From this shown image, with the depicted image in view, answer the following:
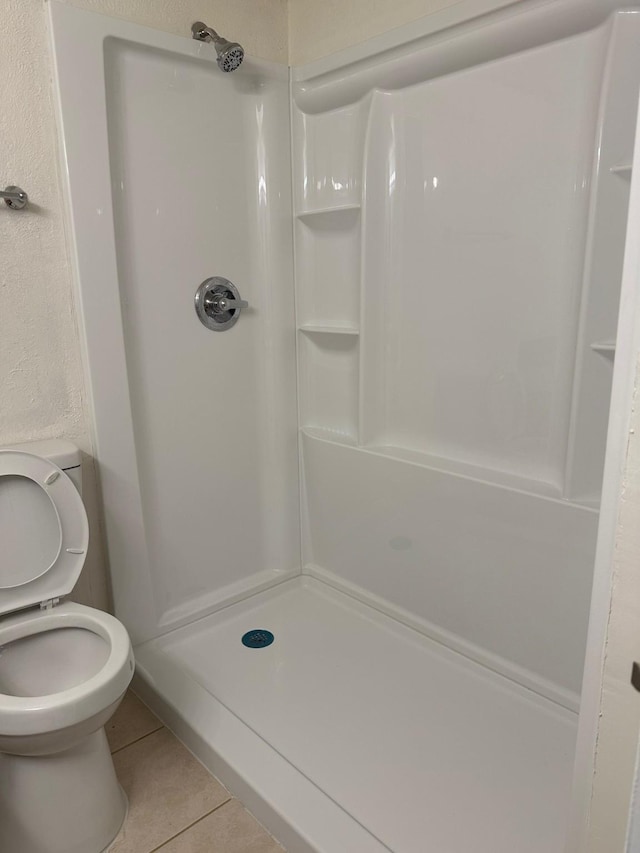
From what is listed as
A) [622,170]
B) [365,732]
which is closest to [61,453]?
[365,732]

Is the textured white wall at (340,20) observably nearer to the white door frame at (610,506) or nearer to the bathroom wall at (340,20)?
the bathroom wall at (340,20)

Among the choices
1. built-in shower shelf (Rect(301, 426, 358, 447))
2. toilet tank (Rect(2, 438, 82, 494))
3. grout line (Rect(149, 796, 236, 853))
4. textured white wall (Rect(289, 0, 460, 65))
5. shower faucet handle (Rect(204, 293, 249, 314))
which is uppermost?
textured white wall (Rect(289, 0, 460, 65))

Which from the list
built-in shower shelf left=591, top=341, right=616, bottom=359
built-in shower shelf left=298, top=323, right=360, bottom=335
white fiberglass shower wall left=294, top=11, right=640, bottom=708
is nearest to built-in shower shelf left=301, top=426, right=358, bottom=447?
white fiberglass shower wall left=294, top=11, right=640, bottom=708

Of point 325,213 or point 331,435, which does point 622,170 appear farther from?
point 331,435

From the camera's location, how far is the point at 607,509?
62 centimetres

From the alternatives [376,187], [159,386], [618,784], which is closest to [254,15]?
[376,187]

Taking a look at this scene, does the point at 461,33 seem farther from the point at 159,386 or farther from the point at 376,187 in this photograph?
the point at 159,386

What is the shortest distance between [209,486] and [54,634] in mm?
702

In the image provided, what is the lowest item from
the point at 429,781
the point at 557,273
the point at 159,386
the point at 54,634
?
the point at 429,781

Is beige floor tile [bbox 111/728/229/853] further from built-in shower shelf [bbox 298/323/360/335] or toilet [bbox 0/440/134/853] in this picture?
built-in shower shelf [bbox 298/323/360/335]

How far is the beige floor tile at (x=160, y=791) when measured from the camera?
1.35 metres

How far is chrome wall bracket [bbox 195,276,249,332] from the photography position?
6.16ft

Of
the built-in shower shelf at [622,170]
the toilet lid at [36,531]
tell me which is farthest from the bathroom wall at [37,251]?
the built-in shower shelf at [622,170]

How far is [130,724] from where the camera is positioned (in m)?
1.68
